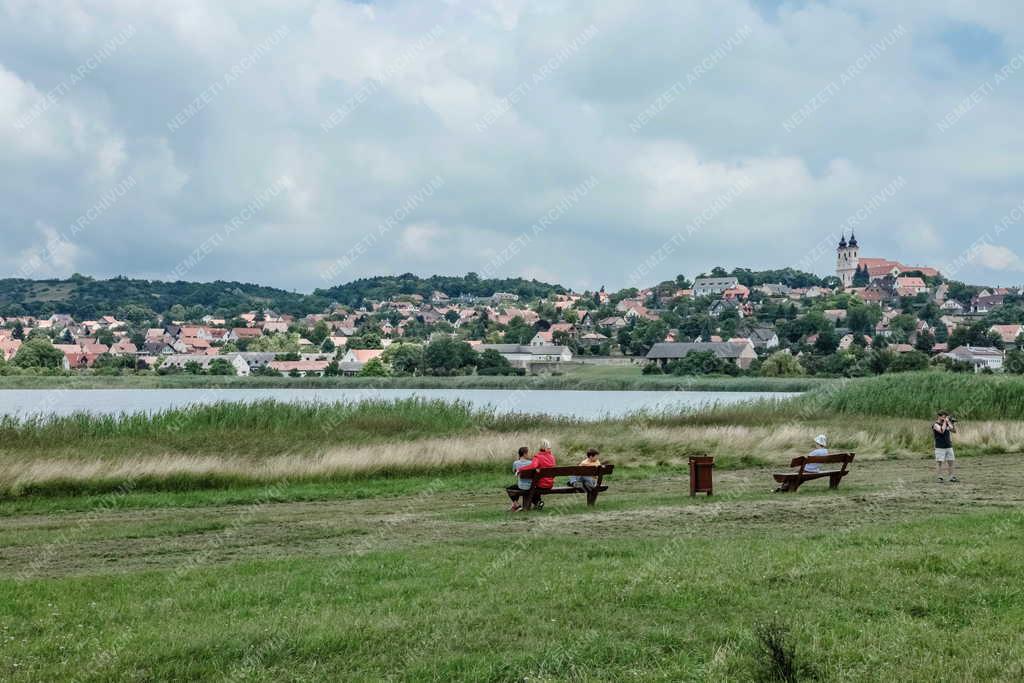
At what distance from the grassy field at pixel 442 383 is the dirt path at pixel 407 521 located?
66770mm

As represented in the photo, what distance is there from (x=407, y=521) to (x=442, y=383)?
3229 inches

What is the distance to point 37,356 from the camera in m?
108

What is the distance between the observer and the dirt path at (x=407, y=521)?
11.5 metres

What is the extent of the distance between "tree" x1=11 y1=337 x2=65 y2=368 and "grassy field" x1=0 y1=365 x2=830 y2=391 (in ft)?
33.2

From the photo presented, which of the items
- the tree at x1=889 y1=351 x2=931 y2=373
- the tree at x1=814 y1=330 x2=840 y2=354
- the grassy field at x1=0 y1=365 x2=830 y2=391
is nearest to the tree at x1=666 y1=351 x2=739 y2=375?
the grassy field at x1=0 y1=365 x2=830 y2=391

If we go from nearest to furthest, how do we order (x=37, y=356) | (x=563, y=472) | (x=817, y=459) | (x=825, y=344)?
(x=563, y=472) → (x=817, y=459) → (x=37, y=356) → (x=825, y=344)

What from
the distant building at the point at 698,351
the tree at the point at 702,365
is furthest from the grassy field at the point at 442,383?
the distant building at the point at 698,351

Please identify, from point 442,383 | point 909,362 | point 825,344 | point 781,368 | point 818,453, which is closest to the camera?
point 818,453

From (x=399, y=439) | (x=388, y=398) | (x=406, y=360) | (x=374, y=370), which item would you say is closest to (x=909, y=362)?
(x=406, y=360)

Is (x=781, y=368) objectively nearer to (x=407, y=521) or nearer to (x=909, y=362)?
(x=909, y=362)

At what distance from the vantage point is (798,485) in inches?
668

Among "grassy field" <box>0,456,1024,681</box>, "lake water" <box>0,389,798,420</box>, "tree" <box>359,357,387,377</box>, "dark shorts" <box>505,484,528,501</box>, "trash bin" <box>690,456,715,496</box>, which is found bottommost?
"grassy field" <box>0,456,1024,681</box>

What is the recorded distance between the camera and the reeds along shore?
66.7 feet

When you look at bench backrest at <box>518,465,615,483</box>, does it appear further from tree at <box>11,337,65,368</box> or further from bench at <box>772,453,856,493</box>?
tree at <box>11,337,65,368</box>
